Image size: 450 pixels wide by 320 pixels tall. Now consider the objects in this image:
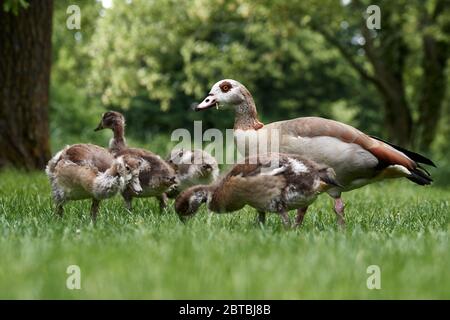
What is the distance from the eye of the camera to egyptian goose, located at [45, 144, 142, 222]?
596cm

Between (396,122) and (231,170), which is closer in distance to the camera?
(231,170)

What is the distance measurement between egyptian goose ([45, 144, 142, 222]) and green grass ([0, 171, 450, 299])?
0.90 ft

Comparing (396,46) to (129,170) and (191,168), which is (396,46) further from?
(129,170)

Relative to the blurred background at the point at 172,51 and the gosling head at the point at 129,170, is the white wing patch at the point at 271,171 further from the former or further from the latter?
the blurred background at the point at 172,51

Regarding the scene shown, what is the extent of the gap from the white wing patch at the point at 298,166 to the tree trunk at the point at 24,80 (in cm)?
791

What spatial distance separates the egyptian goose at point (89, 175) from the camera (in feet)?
19.5

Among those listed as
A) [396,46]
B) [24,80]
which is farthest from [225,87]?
[396,46]

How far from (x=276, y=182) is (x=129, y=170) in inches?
59.9

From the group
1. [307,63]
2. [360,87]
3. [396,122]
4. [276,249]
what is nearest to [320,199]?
[276,249]

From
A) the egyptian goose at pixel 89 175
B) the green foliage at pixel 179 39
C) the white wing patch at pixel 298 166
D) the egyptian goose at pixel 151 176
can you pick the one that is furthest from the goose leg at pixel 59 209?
the green foliage at pixel 179 39

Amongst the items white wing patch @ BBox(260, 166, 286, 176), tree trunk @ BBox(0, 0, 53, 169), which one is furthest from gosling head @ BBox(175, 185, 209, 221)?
tree trunk @ BBox(0, 0, 53, 169)
